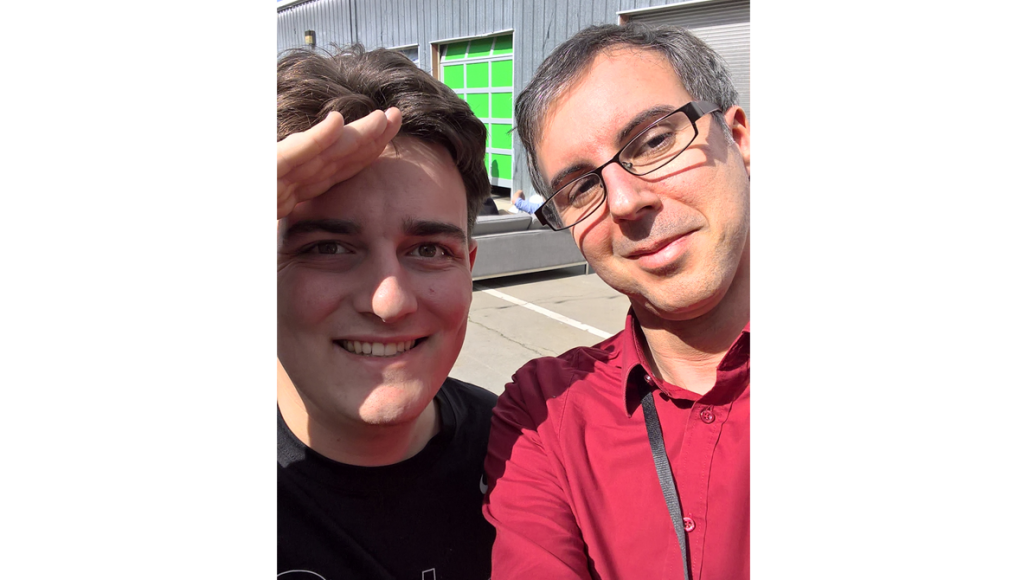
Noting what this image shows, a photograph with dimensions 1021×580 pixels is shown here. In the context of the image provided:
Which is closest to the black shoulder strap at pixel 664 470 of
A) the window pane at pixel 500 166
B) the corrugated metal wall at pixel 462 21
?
the corrugated metal wall at pixel 462 21

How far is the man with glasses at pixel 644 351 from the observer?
1232 mm

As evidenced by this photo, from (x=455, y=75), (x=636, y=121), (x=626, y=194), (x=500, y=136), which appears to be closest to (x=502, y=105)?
(x=500, y=136)

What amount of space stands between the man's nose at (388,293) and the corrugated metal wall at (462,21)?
8.20m

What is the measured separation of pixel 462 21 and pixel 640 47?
13.2m

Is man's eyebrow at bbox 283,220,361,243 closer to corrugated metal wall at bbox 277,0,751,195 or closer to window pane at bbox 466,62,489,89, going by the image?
corrugated metal wall at bbox 277,0,751,195

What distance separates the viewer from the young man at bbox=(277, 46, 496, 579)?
1.26 meters

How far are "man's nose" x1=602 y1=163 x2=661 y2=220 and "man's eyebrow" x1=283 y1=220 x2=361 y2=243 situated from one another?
61 centimetres

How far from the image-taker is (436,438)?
5.22 ft

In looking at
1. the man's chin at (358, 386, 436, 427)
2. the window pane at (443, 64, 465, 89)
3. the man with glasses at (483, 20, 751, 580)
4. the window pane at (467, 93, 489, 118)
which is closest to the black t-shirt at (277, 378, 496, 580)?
the man with glasses at (483, 20, 751, 580)

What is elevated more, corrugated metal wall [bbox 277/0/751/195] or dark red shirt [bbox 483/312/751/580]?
corrugated metal wall [bbox 277/0/751/195]

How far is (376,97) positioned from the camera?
1.53 metres

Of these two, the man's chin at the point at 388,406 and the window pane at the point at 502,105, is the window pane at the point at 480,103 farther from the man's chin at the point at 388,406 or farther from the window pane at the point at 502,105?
the man's chin at the point at 388,406
